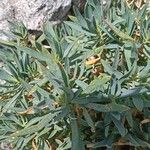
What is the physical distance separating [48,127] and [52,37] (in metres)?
0.33

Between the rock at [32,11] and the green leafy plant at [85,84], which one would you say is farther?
the rock at [32,11]

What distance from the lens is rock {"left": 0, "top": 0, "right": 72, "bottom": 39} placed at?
5.90 ft

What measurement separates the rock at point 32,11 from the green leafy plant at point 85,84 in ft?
0.41

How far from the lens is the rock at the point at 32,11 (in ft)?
5.90

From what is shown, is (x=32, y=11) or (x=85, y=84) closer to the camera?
(x=85, y=84)

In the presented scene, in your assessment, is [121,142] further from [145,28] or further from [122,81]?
[145,28]

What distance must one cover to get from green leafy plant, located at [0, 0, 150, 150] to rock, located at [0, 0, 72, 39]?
13 cm

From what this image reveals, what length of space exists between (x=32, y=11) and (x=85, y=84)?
1.68 ft

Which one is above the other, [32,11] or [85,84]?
[32,11]

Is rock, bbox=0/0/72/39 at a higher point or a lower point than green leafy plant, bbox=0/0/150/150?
higher

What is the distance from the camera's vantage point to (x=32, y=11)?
1800 millimetres

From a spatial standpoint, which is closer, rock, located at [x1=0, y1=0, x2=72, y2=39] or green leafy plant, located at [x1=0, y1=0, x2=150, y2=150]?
green leafy plant, located at [x1=0, y1=0, x2=150, y2=150]

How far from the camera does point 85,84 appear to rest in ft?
4.74

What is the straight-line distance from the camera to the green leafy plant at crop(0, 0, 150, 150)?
1.41 m
